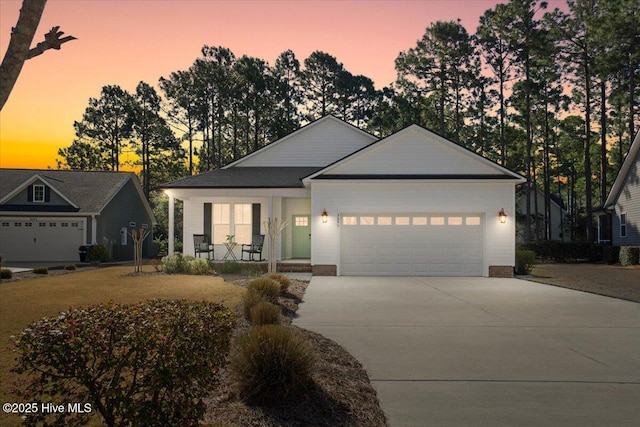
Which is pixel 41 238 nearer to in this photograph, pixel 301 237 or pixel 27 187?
pixel 27 187

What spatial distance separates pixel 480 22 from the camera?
4184 centimetres

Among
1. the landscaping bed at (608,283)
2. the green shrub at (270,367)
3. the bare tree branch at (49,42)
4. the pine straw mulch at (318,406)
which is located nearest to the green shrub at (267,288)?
the pine straw mulch at (318,406)

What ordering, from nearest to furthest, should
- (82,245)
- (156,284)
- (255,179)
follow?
(156,284) → (255,179) → (82,245)

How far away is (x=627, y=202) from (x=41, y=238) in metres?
34.0

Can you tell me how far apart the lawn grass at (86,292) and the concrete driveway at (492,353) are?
2916mm

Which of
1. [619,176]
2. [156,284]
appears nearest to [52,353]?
[156,284]

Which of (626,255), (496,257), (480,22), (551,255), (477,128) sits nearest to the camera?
(496,257)

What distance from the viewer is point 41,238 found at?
3119 cm

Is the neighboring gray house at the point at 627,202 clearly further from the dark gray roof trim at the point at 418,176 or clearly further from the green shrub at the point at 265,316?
the green shrub at the point at 265,316

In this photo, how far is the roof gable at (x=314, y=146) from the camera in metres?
25.6

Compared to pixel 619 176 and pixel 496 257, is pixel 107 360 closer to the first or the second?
pixel 496 257

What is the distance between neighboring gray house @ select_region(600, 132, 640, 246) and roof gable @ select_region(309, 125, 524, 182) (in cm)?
1412

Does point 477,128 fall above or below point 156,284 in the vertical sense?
above

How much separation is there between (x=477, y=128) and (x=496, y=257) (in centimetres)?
2905
